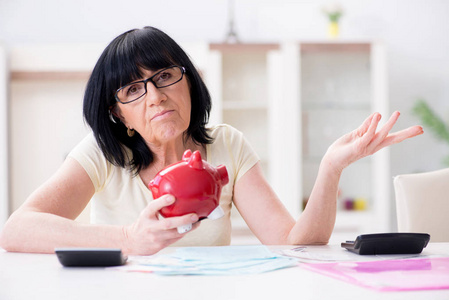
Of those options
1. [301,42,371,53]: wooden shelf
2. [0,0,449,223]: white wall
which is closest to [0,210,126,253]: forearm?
[301,42,371,53]: wooden shelf

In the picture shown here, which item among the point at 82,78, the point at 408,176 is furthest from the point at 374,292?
the point at 82,78

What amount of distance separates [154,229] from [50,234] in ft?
1.11

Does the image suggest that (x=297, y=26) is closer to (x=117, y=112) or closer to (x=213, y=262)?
(x=117, y=112)

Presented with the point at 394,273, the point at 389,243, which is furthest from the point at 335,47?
the point at 394,273

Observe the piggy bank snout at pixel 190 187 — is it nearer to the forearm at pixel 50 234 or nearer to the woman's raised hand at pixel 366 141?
the forearm at pixel 50 234

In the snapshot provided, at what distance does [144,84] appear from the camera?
1.45 meters

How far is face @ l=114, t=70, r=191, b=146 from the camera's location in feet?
4.76

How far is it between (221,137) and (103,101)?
1.28ft

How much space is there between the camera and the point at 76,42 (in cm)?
402

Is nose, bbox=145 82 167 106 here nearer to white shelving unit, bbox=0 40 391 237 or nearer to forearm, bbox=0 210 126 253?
forearm, bbox=0 210 126 253

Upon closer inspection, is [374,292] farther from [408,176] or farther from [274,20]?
[274,20]

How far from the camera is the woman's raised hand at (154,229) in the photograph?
102 cm

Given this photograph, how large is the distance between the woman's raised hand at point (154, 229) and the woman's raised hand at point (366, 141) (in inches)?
17.7

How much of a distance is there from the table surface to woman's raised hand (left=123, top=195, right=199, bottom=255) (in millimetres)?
105
